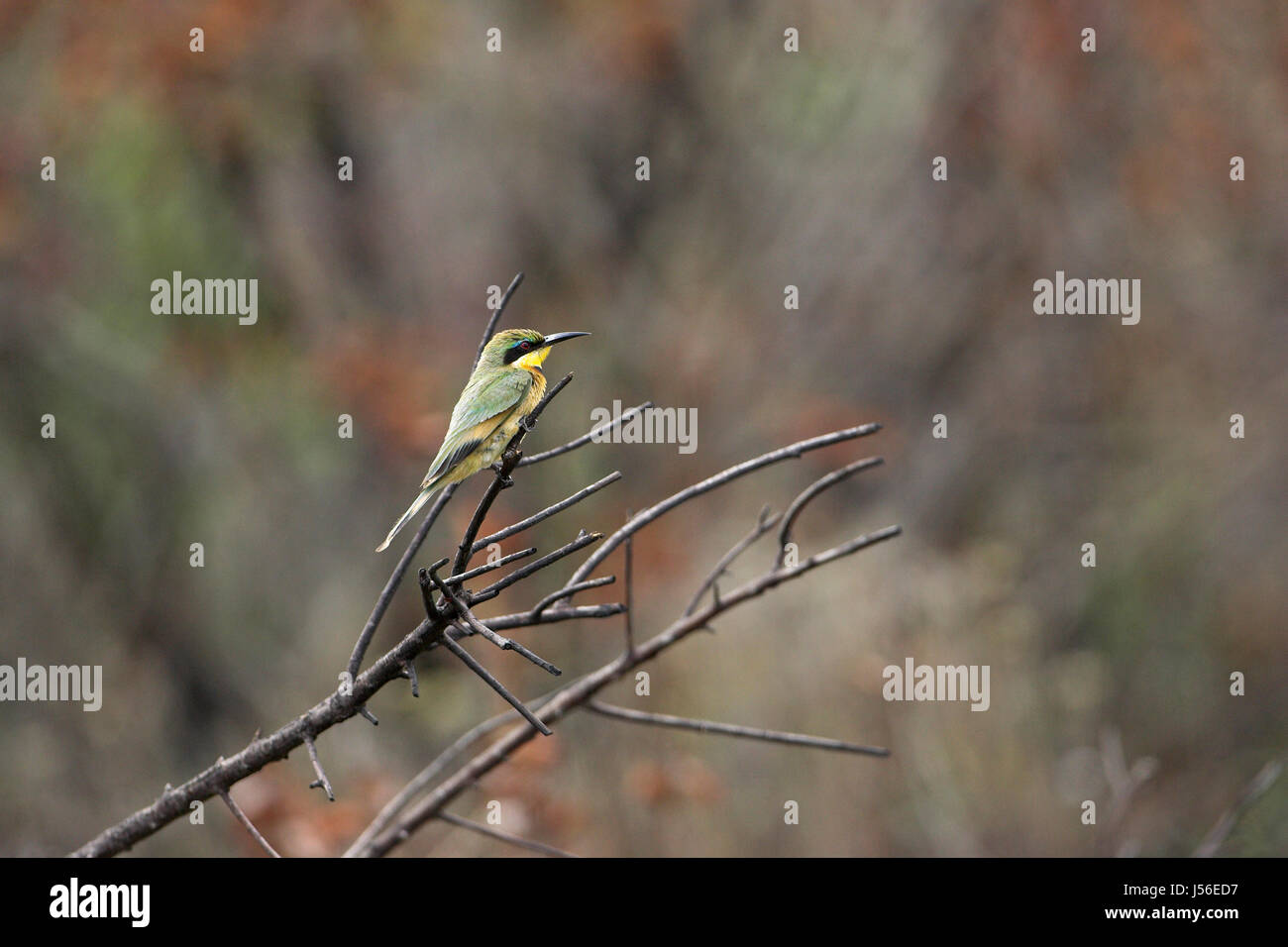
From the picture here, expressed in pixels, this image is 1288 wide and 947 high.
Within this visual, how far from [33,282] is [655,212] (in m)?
4.87

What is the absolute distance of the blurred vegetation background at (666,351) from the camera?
7867 millimetres

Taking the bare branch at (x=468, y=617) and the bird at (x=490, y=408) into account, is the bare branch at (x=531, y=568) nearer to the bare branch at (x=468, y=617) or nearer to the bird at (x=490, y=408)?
the bare branch at (x=468, y=617)

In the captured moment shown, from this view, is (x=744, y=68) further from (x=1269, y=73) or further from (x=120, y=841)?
(x=120, y=841)

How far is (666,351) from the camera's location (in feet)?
31.2

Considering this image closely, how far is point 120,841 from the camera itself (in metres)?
1.81

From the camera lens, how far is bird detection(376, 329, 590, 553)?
2.11m

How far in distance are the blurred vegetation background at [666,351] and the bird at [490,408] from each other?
4.76 meters

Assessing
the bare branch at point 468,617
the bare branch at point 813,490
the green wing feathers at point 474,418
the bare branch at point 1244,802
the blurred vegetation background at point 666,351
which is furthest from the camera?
the blurred vegetation background at point 666,351

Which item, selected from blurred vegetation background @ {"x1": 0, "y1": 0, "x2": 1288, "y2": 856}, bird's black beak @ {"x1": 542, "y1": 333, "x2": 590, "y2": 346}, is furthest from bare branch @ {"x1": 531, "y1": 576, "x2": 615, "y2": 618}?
blurred vegetation background @ {"x1": 0, "y1": 0, "x2": 1288, "y2": 856}

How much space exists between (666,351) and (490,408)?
743 centimetres

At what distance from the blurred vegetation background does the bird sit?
4.76m

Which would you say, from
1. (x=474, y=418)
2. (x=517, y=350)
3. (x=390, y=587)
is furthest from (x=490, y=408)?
(x=390, y=587)

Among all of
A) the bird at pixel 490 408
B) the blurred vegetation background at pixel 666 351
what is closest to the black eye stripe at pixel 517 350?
the bird at pixel 490 408

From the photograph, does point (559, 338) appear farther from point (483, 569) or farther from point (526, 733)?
point (526, 733)
